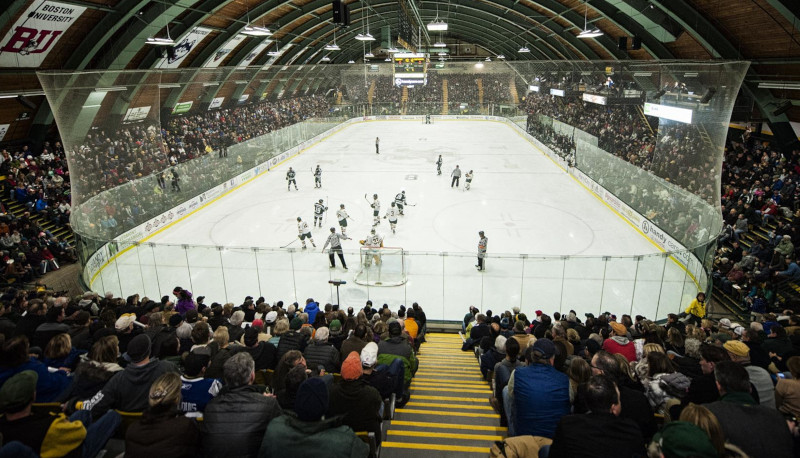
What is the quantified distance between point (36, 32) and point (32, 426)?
18610 millimetres

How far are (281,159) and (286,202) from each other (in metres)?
9.41

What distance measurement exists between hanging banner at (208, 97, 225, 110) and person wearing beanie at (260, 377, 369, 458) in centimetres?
3382

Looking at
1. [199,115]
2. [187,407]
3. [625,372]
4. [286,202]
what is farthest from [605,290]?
[199,115]

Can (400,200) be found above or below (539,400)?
below

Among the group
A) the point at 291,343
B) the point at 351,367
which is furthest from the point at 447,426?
the point at 291,343

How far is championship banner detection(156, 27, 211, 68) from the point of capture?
23.6 metres

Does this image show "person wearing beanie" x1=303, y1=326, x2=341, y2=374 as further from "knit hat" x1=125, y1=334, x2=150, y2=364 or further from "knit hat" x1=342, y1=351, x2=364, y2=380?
"knit hat" x1=125, y1=334, x2=150, y2=364

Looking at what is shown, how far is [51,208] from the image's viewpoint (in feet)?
53.5

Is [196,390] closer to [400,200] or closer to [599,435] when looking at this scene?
[599,435]

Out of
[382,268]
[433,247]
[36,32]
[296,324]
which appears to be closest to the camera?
[296,324]

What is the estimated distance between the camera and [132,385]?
3385 millimetres

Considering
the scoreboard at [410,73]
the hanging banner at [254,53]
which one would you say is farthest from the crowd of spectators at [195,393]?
the hanging banner at [254,53]

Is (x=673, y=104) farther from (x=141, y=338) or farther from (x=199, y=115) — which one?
(x=199, y=115)

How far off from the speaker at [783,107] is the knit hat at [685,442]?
2027 centimetres
